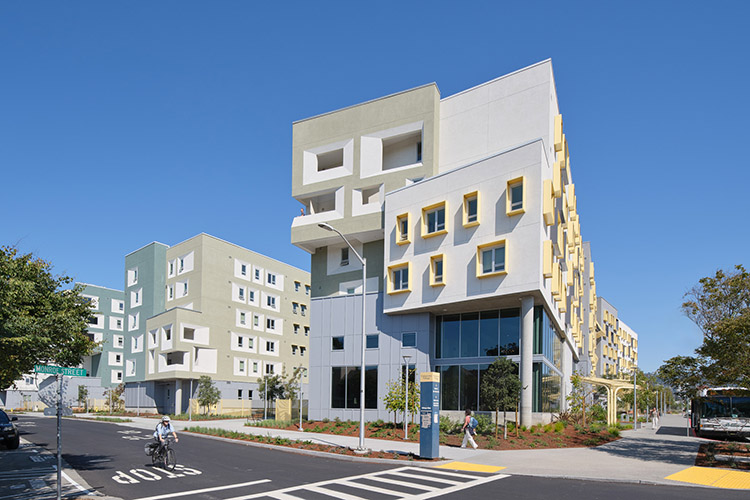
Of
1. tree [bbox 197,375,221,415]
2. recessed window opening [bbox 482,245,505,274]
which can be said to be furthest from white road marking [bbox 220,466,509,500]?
tree [bbox 197,375,221,415]

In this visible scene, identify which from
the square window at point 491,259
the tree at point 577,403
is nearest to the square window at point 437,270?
the square window at point 491,259

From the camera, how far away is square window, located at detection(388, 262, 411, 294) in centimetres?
3474

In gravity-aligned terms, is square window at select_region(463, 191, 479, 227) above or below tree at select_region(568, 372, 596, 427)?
above

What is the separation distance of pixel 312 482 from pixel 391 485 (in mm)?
2226

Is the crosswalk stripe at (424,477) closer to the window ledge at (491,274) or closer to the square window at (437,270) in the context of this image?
the window ledge at (491,274)

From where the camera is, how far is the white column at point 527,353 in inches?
1155

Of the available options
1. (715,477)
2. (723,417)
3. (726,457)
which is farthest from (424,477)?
(723,417)

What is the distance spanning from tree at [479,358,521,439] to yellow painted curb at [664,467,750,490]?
8.89 metres

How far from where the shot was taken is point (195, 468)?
18.1 metres

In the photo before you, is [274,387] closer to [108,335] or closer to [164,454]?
[164,454]

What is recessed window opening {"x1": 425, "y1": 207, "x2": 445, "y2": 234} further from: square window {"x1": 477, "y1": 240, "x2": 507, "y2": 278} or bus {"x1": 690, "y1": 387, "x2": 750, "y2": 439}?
bus {"x1": 690, "y1": 387, "x2": 750, "y2": 439}

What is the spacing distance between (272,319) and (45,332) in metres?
56.6

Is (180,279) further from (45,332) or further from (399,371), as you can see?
(45,332)

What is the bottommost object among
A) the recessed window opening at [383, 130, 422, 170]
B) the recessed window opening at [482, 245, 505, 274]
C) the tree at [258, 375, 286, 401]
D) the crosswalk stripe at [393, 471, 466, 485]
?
the tree at [258, 375, 286, 401]
